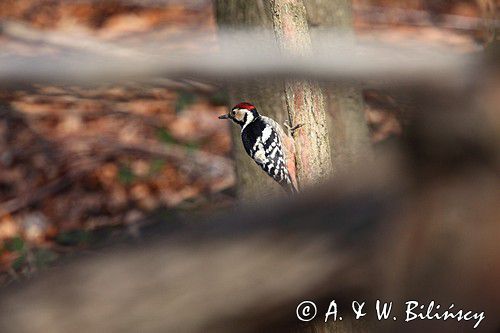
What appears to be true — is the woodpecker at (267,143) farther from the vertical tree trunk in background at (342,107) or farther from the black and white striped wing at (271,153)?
the vertical tree trunk in background at (342,107)

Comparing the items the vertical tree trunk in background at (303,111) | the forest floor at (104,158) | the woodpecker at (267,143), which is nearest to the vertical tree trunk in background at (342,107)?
the woodpecker at (267,143)

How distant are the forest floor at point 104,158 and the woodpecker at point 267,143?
3.94ft

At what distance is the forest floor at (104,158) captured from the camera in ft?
10.3

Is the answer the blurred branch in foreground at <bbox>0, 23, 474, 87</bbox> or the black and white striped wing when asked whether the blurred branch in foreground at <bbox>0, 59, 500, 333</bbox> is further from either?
the black and white striped wing

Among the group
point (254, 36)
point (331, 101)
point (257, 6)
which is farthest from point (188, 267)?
point (331, 101)

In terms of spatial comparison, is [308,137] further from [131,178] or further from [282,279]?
[131,178]

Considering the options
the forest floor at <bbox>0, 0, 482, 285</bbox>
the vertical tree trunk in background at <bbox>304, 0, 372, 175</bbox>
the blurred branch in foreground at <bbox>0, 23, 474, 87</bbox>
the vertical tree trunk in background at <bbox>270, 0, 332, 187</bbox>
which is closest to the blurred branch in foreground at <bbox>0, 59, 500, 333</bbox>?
the blurred branch in foreground at <bbox>0, 23, 474, 87</bbox>

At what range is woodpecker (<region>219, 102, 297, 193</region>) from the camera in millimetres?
1458

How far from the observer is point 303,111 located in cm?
110

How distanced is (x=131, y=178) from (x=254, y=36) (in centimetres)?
286

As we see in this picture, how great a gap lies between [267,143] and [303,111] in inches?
21.2

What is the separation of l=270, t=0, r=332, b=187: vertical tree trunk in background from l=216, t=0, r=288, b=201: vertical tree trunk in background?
696 mm

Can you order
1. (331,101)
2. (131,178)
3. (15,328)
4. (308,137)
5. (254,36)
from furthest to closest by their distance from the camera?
(131,178)
(331,101)
(308,137)
(254,36)
(15,328)

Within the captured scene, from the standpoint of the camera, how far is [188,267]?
36cm
